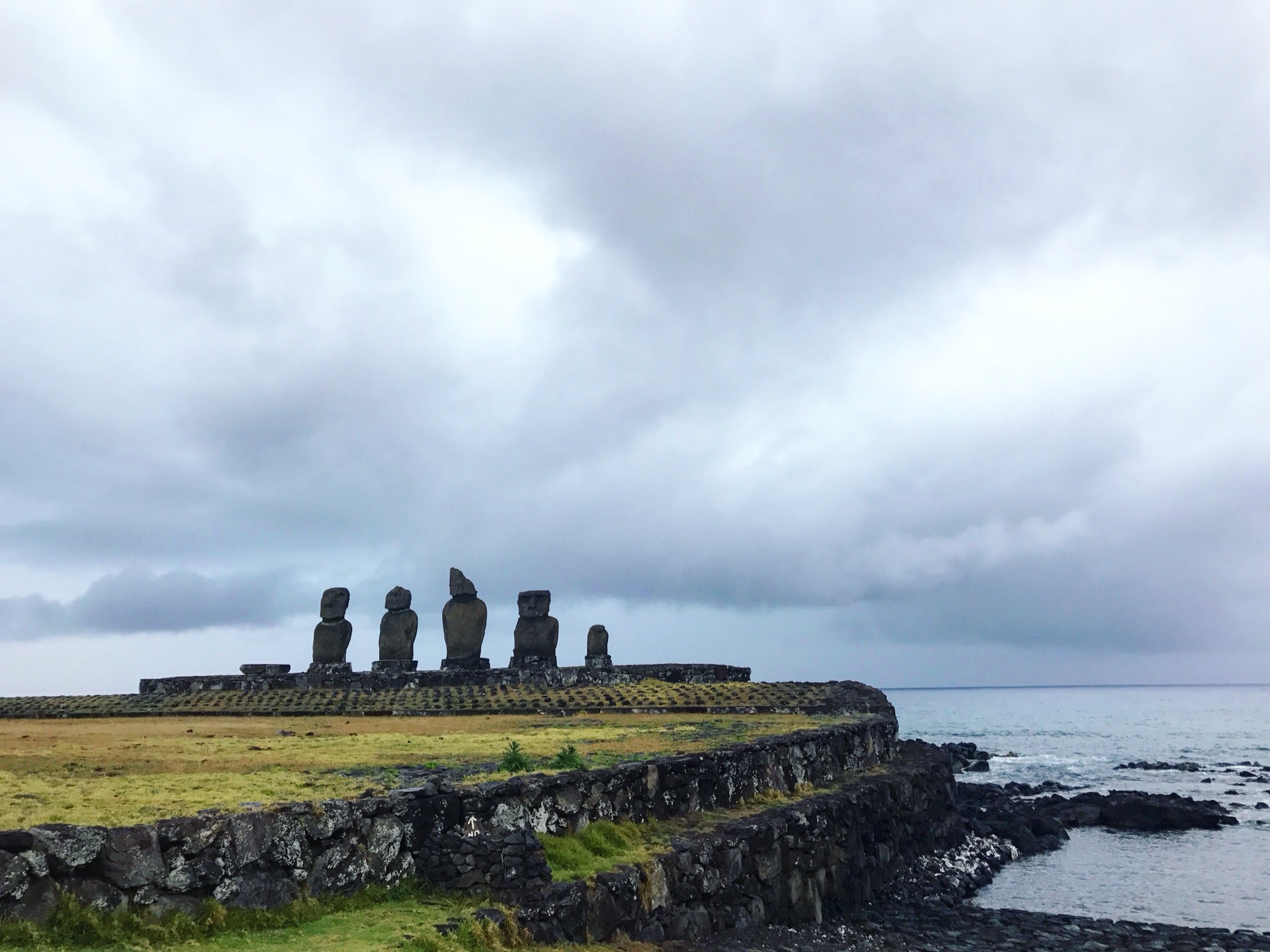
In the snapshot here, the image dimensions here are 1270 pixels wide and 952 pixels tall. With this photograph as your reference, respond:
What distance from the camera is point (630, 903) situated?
11250 millimetres

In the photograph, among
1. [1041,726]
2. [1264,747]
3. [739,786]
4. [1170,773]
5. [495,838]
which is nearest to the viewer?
[495,838]

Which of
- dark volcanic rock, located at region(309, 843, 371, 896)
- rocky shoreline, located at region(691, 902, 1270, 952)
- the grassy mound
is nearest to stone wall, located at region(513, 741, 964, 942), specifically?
rocky shoreline, located at region(691, 902, 1270, 952)

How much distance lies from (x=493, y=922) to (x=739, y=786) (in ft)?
26.1

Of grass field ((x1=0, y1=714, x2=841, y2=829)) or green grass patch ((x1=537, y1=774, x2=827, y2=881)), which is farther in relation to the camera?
green grass patch ((x1=537, y1=774, x2=827, y2=881))

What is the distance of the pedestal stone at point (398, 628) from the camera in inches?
1586

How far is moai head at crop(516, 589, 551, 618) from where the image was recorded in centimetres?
4053

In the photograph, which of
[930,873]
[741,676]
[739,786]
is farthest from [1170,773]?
[739,786]

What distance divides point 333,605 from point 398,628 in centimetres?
313

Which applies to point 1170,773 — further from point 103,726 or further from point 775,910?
point 103,726

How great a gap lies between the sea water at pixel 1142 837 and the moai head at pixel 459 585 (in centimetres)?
2242

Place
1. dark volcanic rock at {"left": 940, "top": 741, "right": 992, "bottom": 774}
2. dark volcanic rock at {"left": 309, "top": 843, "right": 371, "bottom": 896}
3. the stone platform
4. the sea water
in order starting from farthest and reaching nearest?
dark volcanic rock at {"left": 940, "top": 741, "right": 992, "bottom": 774}
the stone platform
the sea water
dark volcanic rock at {"left": 309, "top": 843, "right": 371, "bottom": 896}

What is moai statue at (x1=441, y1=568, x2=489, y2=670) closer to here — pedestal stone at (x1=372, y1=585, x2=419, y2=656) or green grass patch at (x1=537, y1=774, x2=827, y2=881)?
pedestal stone at (x1=372, y1=585, x2=419, y2=656)

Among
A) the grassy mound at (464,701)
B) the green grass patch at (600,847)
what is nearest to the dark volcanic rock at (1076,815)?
the grassy mound at (464,701)

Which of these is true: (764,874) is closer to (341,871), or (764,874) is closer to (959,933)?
(959,933)
